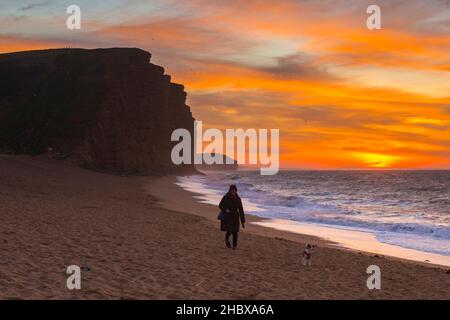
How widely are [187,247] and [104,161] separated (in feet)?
224

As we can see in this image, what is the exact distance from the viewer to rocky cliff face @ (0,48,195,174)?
79.1 m

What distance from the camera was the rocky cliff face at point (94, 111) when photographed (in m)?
79.1

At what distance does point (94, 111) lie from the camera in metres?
82.0

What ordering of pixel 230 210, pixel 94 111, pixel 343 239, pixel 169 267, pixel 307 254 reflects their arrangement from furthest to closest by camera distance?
1. pixel 94 111
2. pixel 343 239
3. pixel 230 210
4. pixel 307 254
5. pixel 169 267

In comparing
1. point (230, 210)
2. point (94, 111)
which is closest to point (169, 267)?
point (230, 210)

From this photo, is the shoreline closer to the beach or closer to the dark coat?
the beach

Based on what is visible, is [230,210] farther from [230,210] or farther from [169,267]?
[169,267]

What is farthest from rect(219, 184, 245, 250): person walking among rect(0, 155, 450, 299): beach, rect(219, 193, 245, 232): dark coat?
rect(0, 155, 450, 299): beach

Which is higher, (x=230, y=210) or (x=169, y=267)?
(x=230, y=210)

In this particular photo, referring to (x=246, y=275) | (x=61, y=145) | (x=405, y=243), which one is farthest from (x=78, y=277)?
(x=61, y=145)

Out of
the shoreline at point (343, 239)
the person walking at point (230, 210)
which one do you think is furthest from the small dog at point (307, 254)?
the shoreline at point (343, 239)

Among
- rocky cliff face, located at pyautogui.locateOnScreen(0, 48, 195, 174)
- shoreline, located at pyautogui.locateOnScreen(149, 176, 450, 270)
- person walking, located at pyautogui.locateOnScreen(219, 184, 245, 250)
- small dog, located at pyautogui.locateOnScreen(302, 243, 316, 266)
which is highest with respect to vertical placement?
rocky cliff face, located at pyautogui.locateOnScreen(0, 48, 195, 174)

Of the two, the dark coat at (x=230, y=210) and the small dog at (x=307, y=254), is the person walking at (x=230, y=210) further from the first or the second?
the small dog at (x=307, y=254)
